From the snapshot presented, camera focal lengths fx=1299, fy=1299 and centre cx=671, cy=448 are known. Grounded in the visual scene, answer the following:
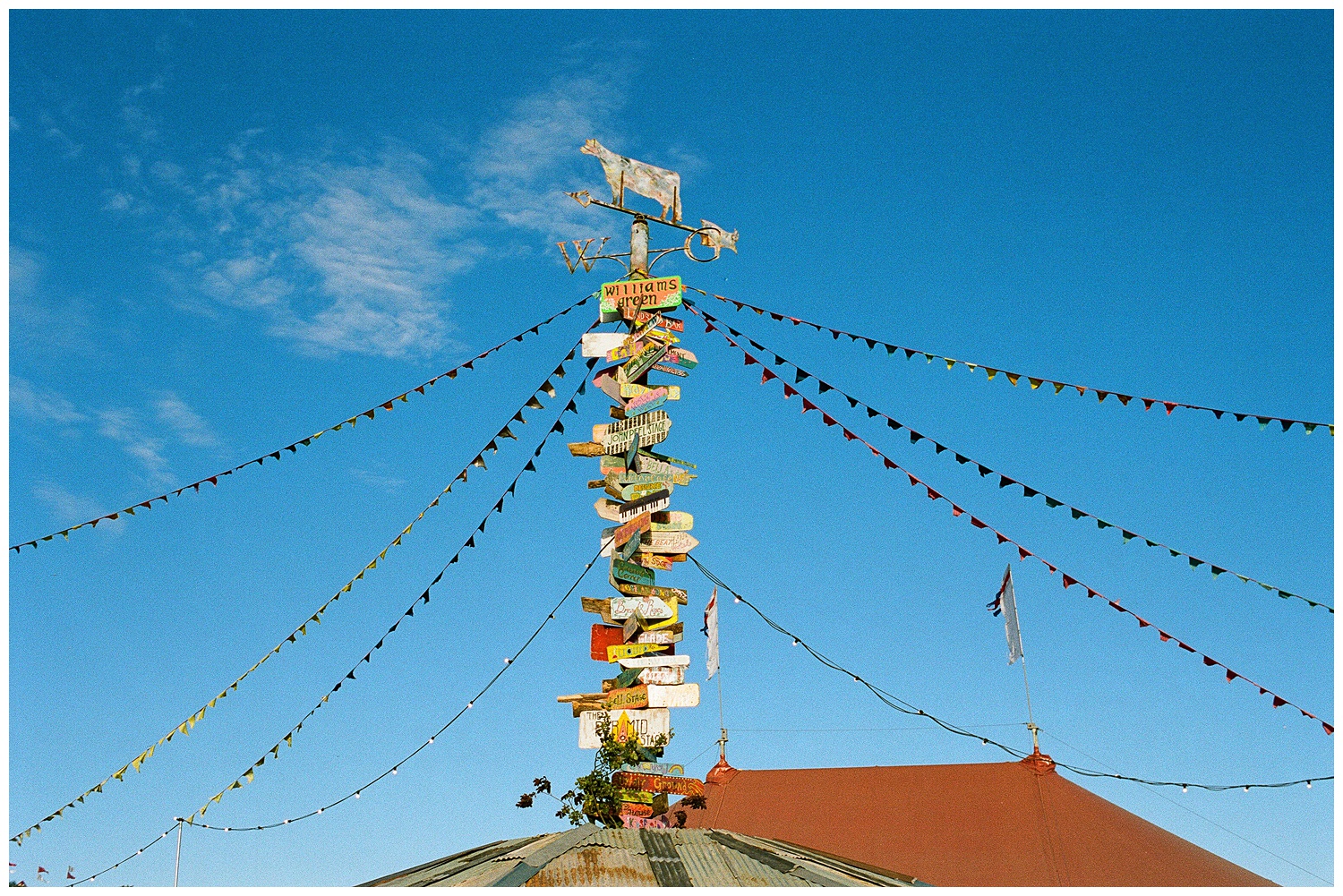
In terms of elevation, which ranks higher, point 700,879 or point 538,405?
point 538,405

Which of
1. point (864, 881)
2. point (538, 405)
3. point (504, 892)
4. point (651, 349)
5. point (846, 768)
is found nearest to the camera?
point (504, 892)

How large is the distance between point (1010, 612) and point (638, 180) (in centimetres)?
830

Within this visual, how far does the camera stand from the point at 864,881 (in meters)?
10.2

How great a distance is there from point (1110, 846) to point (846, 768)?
3995 millimetres

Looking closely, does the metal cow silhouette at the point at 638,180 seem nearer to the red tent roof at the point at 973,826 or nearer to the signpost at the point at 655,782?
the signpost at the point at 655,782

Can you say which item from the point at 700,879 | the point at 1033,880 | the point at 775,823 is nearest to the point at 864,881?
the point at 700,879

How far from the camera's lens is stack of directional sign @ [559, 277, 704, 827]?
1189 centimetres

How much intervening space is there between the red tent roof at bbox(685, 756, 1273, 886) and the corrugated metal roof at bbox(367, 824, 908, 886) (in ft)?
23.0

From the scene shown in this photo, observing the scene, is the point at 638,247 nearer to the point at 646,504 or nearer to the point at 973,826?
the point at 646,504

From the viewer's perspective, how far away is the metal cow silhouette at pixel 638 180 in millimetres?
13797

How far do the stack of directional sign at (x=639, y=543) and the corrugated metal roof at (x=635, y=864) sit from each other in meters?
0.92

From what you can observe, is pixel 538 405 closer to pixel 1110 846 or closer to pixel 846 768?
pixel 846 768

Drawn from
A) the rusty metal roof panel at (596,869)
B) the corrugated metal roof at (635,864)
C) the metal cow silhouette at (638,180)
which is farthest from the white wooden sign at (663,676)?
the metal cow silhouette at (638,180)

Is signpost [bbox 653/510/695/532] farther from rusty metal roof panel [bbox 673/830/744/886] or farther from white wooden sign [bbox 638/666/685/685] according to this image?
rusty metal roof panel [bbox 673/830/744/886]
